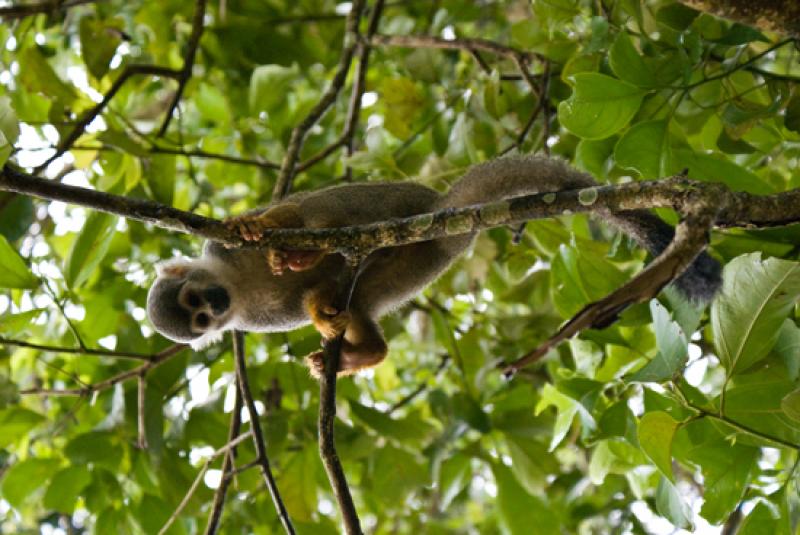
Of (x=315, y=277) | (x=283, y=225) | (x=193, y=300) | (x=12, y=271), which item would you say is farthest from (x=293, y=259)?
(x=12, y=271)

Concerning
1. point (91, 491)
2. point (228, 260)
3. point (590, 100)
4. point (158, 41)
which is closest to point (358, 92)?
point (228, 260)

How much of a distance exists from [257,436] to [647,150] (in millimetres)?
1301

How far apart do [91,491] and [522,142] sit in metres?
1.91

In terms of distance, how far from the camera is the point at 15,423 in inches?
104

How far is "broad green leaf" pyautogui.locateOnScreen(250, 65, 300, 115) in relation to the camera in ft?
10.7

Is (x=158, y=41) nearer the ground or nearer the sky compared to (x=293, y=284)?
nearer the sky

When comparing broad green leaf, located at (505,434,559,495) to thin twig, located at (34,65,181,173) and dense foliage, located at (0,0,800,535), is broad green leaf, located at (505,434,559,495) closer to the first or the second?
dense foliage, located at (0,0,800,535)

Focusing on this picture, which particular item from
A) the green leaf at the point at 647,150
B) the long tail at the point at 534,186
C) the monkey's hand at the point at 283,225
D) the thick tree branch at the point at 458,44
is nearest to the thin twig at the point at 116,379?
the monkey's hand at the point at 283,225

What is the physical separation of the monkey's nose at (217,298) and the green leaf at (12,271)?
54cm

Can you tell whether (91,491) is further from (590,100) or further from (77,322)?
(590,100)

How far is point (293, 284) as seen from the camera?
271 centimetres

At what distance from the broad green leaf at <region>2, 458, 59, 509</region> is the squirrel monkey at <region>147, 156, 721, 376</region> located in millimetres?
657

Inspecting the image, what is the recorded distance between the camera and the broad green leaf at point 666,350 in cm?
158

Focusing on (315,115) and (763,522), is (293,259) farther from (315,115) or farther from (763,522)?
(763,522)
